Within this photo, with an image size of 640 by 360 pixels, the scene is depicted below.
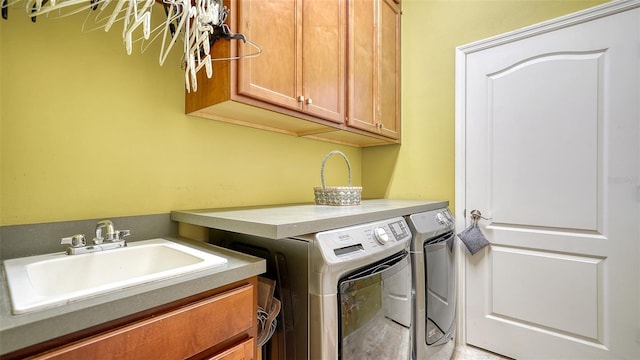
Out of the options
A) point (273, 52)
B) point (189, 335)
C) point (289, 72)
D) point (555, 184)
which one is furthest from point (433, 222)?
point (189, 335)

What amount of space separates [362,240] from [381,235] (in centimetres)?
11

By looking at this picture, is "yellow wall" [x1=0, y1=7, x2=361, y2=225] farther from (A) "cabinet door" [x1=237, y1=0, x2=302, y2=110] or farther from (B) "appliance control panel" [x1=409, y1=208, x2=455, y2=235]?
(B) "appliance control panel" [x1=409, y1=208, x2=455, y2=235]

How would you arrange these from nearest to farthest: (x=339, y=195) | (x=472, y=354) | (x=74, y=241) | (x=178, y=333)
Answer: (x=178, y=333), (x=74, y=241), (x=339, y=195), (x=472, y=354)

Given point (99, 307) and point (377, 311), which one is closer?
point (99, 307)

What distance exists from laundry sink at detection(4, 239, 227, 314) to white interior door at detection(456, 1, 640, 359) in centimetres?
177

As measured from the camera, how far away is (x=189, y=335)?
2.33 feet

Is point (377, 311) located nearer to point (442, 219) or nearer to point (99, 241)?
point (442, 219)

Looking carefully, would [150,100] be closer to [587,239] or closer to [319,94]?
[319,94]

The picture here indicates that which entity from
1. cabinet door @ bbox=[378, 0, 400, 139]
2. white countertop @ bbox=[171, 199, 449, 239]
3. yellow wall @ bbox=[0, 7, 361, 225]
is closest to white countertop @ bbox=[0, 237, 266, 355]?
white countertop @ bbox=[171, 199, 449, 239]

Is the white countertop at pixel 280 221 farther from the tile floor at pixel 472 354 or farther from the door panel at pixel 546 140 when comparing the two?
the tile floor at pixel 472 354

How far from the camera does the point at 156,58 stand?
127 centimetres

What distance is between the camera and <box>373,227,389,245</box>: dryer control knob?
116 cm

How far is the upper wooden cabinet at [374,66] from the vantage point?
1751mm

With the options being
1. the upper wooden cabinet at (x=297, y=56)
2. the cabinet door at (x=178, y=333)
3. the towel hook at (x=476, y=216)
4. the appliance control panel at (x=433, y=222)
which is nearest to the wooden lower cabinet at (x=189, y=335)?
the cabinet door at (x=178, y=333)
